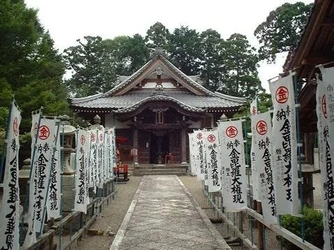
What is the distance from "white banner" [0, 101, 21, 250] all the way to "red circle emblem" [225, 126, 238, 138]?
4389 millimetres

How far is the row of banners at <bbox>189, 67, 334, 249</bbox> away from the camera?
3.05 meters

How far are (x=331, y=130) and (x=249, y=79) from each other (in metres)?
40.9

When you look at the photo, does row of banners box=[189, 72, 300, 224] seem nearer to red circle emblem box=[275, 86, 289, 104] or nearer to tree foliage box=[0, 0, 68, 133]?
red circle emblem box=[275, 86, 289, 104]

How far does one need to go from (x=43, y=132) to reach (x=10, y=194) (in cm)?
179

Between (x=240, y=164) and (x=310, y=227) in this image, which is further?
(x=240, y=164)

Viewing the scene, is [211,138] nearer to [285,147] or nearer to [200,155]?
[200,155]

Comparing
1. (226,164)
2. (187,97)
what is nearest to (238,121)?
(226,164)

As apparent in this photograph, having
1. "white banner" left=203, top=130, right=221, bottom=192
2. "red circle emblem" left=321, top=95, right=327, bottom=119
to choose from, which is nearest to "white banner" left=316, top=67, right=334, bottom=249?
"red circle emblem" left=321, top=95, right=327, bottom=119

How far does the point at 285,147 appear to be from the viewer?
430 centimetres

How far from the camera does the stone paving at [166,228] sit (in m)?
6.82

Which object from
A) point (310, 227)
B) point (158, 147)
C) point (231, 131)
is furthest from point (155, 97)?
point (310, 227)

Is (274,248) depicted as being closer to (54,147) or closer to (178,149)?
(54,147)

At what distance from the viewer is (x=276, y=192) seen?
14.5 feet

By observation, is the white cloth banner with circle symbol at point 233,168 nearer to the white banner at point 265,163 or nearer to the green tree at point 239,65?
the white banner at point 265,163
